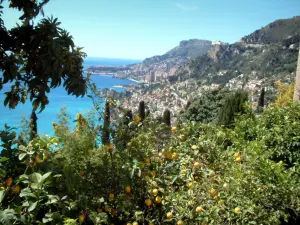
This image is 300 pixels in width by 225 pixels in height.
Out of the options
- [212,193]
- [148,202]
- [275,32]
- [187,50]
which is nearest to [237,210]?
[212,193]

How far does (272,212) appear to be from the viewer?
147cm

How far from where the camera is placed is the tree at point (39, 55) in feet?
4.12

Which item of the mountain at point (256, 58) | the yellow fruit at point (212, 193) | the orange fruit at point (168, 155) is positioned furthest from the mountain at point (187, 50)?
the yellow fruit at point (212, 193)

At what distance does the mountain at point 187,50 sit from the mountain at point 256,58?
51218mm

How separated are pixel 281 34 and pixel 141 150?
299 ft

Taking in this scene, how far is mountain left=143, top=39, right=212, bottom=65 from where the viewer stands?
143m

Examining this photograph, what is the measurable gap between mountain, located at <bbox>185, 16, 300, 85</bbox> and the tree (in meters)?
50.3

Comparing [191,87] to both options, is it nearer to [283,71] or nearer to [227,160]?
[283,71]

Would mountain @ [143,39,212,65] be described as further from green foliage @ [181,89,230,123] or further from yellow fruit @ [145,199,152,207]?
yellow fruit @ [145,199,152,207]

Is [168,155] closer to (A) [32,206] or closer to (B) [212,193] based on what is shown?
(B) [212,193]

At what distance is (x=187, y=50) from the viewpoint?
5881 inches

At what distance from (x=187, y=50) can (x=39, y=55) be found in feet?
503

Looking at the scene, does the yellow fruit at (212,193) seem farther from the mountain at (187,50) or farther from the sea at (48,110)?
the mountain at (187,50)

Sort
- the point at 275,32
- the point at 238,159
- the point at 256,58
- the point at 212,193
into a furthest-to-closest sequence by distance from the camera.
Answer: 1. the point at 275,32
2. the point at 256,58
3. the point at 238,159
4. the point at 212,193
